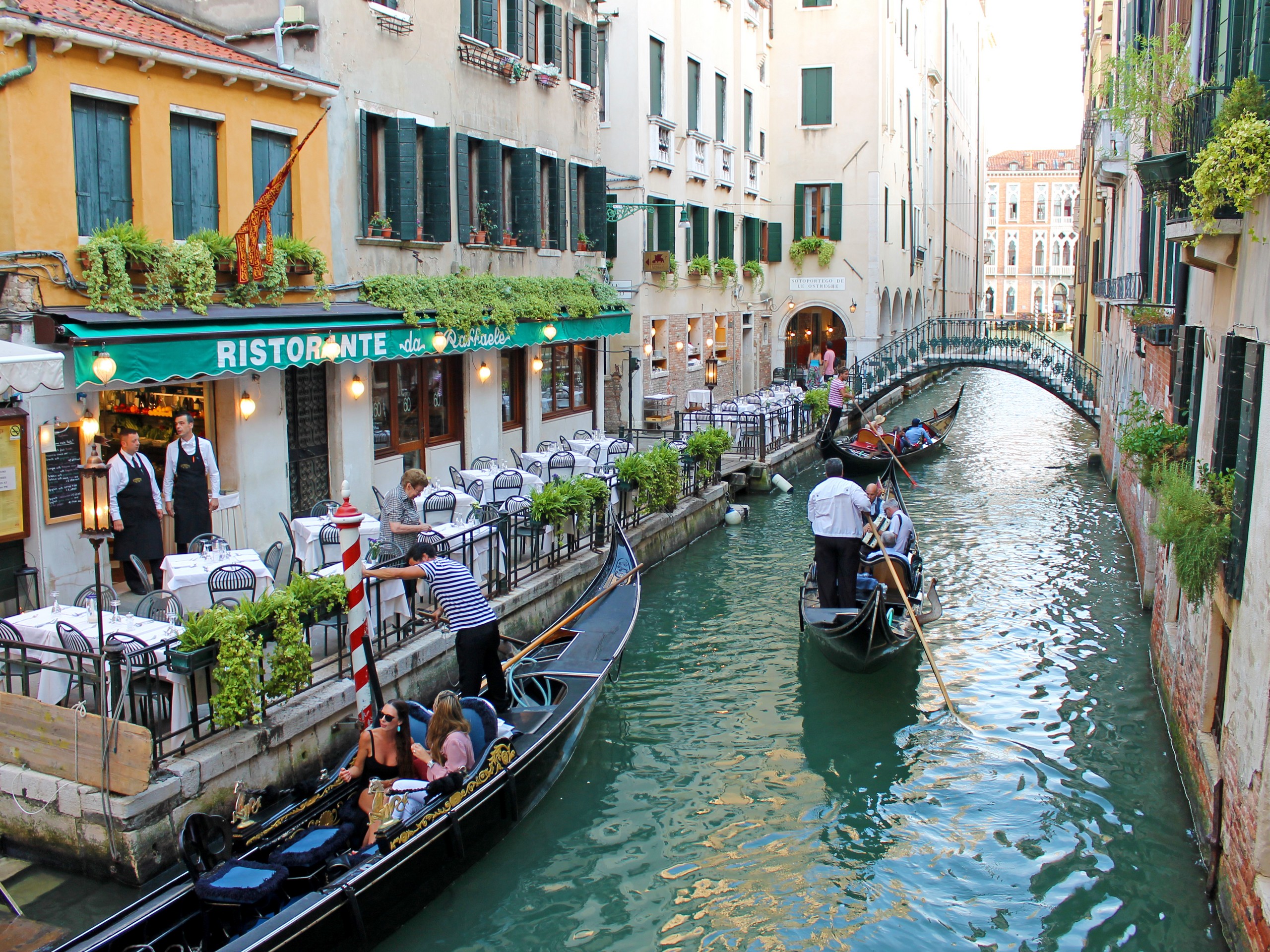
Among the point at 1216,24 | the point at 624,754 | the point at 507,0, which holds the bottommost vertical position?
the point at 624,754

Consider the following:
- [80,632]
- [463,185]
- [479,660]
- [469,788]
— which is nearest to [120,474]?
[80,632]

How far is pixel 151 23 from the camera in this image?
10.0 metres

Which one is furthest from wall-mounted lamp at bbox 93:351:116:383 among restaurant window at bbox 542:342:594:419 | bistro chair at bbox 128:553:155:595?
restaurant window at bbox 542:342:594:419

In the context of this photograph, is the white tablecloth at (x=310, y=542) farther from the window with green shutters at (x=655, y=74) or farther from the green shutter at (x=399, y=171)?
the window with green shutters at (x=655, y=74)

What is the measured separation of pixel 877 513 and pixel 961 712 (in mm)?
2656

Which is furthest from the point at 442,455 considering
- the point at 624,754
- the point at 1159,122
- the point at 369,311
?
the point at 1159,122

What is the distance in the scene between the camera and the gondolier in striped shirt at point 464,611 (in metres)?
7.40

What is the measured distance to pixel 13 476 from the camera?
805 centimetres

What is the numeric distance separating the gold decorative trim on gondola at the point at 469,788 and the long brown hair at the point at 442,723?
0.23m

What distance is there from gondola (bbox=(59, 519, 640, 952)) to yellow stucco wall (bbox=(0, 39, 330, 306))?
4532 mm

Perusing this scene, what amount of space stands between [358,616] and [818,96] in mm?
25819

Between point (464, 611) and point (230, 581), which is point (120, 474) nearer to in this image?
point (230, 581)

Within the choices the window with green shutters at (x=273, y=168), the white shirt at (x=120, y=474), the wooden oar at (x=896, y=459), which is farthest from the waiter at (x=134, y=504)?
the wooden oar at (x=896, y=459)

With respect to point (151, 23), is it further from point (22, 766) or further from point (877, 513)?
point (877, 513)
